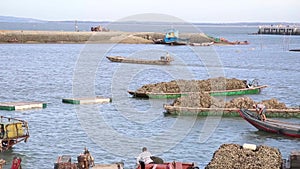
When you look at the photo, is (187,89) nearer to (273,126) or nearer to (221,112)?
(221,112)

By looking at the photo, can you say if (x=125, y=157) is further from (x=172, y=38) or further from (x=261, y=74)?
(x=172, y=38)

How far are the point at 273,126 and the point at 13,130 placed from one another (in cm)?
1230

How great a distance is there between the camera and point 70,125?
33375 mm

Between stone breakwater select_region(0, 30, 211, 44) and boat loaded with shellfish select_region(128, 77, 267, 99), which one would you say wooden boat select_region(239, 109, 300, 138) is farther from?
stone breakwater select_region(0, 30, 211, 44)

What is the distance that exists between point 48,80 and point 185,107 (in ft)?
89.2

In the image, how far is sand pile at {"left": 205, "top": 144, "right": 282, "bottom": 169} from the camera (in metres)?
19.8

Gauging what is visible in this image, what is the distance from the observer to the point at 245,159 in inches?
798

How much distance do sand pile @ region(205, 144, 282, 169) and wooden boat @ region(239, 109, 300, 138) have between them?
8.16m

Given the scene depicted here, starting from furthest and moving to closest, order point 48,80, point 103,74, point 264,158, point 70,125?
point 103,74 → point 48,80 → point 70,125 → point 264,158

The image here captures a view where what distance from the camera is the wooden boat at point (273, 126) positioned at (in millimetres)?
29297

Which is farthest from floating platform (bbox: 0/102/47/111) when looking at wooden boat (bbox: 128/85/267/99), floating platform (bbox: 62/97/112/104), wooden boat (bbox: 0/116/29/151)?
wooden boat (bbox: 0/116/29/151)

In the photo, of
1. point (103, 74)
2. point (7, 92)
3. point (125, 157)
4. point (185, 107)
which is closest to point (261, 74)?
point (103, 74)

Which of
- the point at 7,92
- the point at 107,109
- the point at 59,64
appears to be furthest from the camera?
the point at 59,64

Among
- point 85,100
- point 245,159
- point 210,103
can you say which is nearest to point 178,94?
point 85,100
